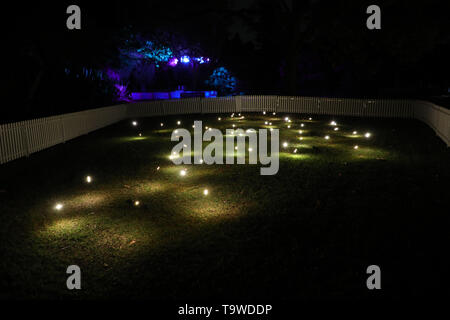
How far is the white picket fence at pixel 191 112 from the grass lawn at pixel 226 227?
101cm

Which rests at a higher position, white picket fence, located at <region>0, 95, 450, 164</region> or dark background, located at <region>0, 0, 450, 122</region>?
dark background, located at <region>0, 0, 450, 122</region>

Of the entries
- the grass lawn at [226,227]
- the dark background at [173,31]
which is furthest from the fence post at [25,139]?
the dark background at [173,31]

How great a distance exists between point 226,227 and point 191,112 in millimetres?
19189

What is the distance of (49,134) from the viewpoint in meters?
12.5

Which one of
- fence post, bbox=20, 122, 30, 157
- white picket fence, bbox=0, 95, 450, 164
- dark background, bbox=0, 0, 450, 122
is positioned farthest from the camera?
dark background, bbox=0, 0, 450, 122

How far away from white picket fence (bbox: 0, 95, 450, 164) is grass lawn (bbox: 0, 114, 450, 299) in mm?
1011

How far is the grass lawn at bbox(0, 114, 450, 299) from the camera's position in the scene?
13.7 feet

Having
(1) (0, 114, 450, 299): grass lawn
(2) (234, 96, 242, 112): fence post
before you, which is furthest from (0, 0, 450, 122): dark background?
(1) (0, 114, 450, 299): grass lawn

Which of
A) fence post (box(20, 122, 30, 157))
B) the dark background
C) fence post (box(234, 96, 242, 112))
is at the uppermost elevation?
the dark background

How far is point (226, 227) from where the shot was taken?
5707 millimetres

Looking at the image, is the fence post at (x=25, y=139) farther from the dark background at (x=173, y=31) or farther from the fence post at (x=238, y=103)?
the fence post at (x=238, y=103)

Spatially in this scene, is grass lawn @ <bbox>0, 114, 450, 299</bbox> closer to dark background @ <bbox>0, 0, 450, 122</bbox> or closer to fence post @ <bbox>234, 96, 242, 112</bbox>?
dark background @ <bbox>0, 0, 450, 122</bbox>

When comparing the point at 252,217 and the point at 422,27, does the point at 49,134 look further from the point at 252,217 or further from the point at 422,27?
the point at 422,27

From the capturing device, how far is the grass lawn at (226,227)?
4164 mm
